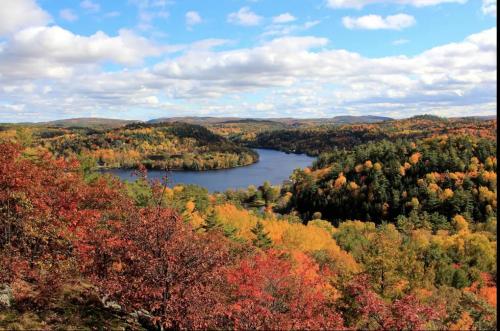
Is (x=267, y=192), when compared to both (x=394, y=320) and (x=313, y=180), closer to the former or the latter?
(x=313, y=180)

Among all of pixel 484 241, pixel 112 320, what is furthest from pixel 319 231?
pixel 112 320

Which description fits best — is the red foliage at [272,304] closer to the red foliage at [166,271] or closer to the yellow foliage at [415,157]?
the red foliage at [166,271]

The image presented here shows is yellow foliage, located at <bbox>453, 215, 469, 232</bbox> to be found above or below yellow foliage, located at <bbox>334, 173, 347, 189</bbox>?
below

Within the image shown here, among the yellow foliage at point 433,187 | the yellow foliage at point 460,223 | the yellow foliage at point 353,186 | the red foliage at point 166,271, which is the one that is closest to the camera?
the red foliage at point 166,271

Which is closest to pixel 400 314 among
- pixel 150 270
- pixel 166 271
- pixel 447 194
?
pixel 166 271

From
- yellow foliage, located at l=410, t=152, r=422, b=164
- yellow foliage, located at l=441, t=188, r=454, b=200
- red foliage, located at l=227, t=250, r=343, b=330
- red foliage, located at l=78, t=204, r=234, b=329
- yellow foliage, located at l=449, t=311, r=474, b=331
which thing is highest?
red foliage, located at l=78, t=204, r=234, b=329

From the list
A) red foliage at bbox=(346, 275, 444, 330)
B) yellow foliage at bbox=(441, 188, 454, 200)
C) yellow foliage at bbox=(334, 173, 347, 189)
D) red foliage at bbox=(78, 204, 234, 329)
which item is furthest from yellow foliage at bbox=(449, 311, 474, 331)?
yellow foliage at bbox=(334, 173, 347, 189)

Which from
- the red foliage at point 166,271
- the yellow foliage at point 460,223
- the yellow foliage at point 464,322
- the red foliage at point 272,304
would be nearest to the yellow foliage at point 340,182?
the yellow foliage at point 460,223

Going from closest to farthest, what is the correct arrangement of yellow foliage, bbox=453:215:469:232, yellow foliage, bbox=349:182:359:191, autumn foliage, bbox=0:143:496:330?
autumn foliage, bbox=0:143:496:330 → yellow foliage, bbox=453:215:469:232 → yellow foliage, bbox=349:182:359:191

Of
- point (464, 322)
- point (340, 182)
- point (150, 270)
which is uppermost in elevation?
point (150, 270)

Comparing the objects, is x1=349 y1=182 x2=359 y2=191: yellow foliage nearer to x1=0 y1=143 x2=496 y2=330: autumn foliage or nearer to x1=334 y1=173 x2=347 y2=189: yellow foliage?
x1=334 y1=173 x2=347 y2=189: yellow foliage

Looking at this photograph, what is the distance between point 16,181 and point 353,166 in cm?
16960

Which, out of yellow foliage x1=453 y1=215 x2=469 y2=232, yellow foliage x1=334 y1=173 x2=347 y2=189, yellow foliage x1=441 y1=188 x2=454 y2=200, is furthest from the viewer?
yellow foliage x1=334 y1=173 x2=347 y2=189

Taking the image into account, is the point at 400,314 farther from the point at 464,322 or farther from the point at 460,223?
the point at 460,223
